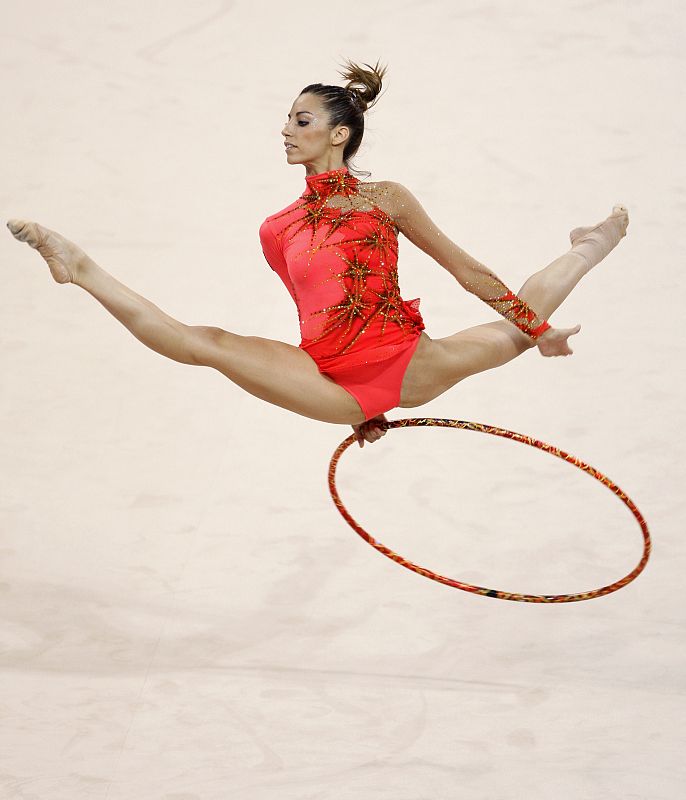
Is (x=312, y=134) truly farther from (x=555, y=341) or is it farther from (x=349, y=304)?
(x=555, y=341)

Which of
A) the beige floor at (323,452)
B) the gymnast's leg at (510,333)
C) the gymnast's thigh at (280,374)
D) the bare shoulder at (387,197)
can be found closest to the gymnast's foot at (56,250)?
the gymnast's thigh at (280,374)

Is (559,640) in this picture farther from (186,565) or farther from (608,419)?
(186,565)

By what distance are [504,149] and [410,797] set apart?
448 centimetres

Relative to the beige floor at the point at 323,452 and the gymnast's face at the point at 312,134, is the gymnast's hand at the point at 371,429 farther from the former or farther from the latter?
the beige floor at the point at 323,452

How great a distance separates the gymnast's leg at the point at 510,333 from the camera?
3820 mm

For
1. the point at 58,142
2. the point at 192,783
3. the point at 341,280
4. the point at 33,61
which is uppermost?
the point at 33,61

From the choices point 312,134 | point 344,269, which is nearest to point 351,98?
point 312,134

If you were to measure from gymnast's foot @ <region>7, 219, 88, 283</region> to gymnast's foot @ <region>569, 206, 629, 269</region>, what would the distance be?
5.57 feet

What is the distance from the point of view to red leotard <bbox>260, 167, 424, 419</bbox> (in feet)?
12.0

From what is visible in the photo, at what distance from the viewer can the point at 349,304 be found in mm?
3660

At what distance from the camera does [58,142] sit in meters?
7.54

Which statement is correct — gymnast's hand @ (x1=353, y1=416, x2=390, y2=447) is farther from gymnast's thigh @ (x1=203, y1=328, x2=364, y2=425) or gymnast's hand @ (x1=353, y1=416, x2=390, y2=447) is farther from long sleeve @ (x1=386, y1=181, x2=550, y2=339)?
long sleeve @ (x1=386, y1=181, x2=550, y2=339)

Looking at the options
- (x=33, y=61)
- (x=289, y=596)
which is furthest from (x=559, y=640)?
(x=33, y=61)

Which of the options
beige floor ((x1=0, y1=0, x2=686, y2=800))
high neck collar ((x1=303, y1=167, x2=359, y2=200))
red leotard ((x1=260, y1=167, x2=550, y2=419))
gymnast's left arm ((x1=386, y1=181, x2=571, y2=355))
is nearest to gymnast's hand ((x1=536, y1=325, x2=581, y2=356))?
gymnast's left arm ((x1=386, y1=181, x2=571, y2=355))
